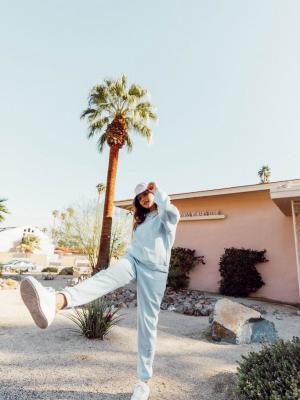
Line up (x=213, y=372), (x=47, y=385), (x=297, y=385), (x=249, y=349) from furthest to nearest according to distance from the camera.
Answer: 1. (x=249, y=349)
2. (x=213, y=372)
3. (x=47, y=385)
4. (x=297, y=385)

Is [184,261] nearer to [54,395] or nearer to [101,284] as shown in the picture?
[54,395]

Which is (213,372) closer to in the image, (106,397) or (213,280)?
(106,397)

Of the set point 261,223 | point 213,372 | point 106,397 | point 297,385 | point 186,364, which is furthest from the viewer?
point 261,223

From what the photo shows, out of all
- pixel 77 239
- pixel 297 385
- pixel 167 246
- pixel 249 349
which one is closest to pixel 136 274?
pixel 167 246

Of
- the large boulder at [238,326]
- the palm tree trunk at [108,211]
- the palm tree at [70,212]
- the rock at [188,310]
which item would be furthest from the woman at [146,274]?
the palm tree at [70,212]

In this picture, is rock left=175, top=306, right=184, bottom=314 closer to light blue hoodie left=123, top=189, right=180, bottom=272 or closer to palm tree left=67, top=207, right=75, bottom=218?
light blue hoodie left=123, top=189, right=180, bottom=272

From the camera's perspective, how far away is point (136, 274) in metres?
2.26

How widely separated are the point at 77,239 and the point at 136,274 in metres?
12.8

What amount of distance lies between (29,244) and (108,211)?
1458 inches

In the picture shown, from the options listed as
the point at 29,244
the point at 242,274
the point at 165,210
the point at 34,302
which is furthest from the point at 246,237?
the point at 29,244

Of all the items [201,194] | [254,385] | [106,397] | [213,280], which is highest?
[201,194]

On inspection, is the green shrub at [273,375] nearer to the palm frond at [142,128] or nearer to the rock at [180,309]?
the rock at [180,309]

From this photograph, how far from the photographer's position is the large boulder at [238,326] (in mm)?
3930

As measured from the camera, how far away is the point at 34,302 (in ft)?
5.57
